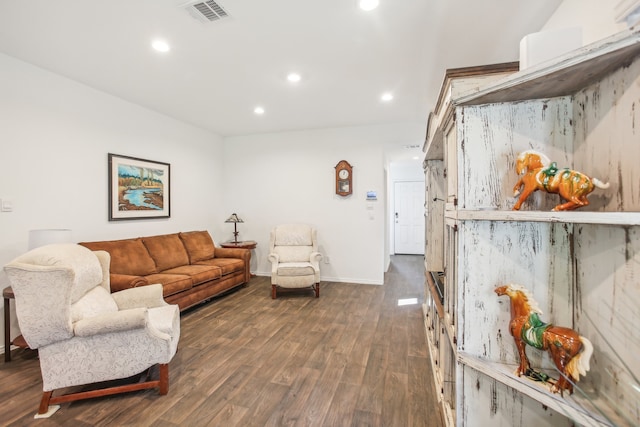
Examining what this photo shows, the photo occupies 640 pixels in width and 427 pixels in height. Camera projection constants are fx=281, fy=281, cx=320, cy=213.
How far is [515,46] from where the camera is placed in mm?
2285

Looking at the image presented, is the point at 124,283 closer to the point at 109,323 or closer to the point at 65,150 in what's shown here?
the point at 109,323

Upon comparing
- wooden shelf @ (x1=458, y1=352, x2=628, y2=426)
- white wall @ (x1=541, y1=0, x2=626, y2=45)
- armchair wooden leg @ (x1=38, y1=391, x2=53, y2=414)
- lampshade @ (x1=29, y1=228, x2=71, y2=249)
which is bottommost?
armchair wooden leg @ (x1=38, y1=391, x2=53, y2=414)

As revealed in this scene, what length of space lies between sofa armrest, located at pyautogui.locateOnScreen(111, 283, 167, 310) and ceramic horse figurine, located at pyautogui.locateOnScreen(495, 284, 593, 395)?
8.01ft

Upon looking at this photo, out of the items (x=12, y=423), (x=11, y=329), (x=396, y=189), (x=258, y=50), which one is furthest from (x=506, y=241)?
(x=396, y=189)

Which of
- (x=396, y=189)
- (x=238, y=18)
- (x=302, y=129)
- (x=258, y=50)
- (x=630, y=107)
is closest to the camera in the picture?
(x=630, y=107)

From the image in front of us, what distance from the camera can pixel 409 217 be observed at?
7.92 metres

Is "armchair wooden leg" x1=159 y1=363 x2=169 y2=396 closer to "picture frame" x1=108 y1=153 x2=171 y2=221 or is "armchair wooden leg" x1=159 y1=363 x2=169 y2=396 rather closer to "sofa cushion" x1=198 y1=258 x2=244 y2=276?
"sofa cushion" x1=198 y1=258 x2=244 y2=276

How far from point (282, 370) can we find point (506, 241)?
1.86m

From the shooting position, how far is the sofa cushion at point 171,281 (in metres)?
3.03

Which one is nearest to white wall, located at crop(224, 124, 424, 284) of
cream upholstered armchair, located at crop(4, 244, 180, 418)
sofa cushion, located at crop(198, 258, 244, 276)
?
sofa cushion, located at crop(198, 258, 244, 276)

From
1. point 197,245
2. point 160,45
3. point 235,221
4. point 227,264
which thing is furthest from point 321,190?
point 160,45

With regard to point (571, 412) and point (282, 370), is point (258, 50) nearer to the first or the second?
point (282, 370)

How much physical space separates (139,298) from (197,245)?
6.53ft

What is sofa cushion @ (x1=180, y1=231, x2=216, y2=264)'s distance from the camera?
4.10 meters
